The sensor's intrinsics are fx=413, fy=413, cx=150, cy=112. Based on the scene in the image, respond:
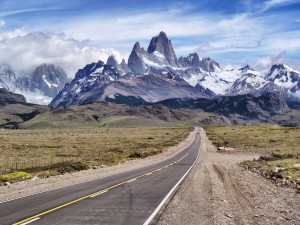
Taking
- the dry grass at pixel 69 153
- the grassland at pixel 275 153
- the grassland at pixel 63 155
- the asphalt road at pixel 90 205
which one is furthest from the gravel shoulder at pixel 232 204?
the dry grass at pixel 69 153

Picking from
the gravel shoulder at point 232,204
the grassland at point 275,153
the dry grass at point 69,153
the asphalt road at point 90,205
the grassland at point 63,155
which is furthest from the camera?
the dry grass at point 69,153

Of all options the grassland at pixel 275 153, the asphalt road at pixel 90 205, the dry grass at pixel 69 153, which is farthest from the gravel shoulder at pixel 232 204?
the dry grass at pixel 69 153

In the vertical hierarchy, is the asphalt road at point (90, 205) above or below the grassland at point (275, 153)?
above

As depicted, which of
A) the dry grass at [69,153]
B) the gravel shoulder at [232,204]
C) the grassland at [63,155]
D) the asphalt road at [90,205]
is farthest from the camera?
the dry grass at [69,153]

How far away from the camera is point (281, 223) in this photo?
18281 mm

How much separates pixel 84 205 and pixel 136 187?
851 centimetres

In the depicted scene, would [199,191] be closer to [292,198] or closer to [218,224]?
[292,198]

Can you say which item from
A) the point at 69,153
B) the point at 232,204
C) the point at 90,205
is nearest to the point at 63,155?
the point at 69,153

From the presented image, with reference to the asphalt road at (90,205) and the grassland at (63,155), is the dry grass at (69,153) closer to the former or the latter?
the grassland at (63,155)

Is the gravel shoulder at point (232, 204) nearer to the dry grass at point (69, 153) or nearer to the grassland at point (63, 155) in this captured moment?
the grassland at point (63, 155)

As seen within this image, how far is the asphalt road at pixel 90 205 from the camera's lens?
1800 centimetres

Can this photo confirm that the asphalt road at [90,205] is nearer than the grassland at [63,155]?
Yes

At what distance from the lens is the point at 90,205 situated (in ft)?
71.3

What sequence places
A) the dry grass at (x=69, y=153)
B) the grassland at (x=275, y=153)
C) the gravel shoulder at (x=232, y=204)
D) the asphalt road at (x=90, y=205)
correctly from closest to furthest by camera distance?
1. the asphalt road at (x=90, y=205)
2. the gravel shoulder at (x=232, y=204)
3. the grassland at (x=275, y=153)
4. the dry grass at (x=69, y=153)
